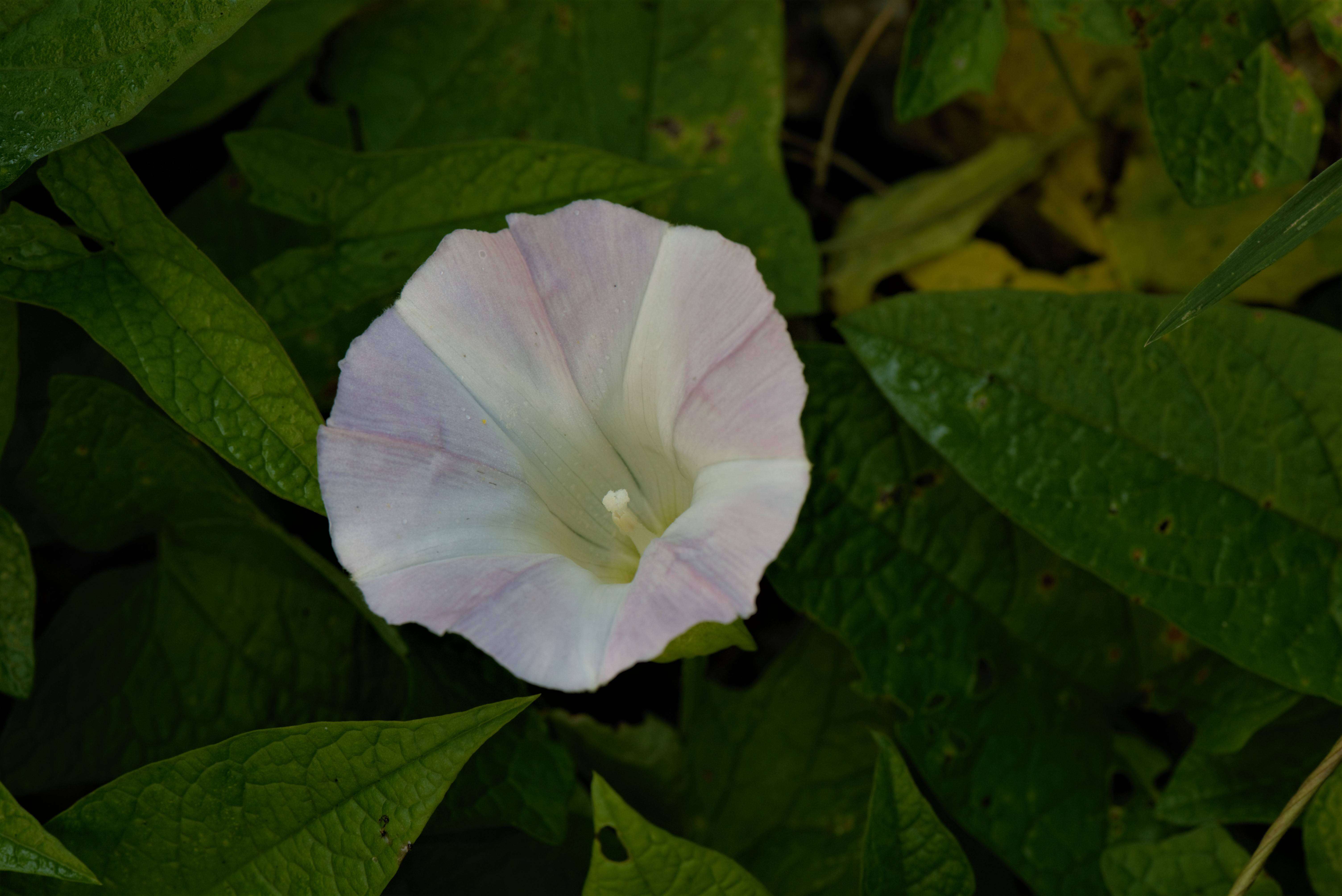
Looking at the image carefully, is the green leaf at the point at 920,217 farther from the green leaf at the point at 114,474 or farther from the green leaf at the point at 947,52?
the green leaf at the point at 114,474

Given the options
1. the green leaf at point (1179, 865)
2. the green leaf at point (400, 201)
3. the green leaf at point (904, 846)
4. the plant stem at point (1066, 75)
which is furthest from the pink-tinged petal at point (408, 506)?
the plant stem at point (1066, 75)

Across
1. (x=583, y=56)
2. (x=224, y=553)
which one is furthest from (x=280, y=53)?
(x=224, y=553)

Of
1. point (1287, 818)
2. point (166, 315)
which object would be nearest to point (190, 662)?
point (166, 315)

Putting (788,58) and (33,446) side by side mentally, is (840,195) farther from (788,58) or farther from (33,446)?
(33,446)

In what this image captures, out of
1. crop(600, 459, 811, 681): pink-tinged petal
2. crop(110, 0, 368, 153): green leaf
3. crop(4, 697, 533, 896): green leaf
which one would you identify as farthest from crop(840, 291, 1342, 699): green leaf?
crop(110, 0, 368, 153): green leaf

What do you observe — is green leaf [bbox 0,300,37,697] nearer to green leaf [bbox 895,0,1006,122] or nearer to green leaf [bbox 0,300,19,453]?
green leaf [bbox 0,300,19,453]

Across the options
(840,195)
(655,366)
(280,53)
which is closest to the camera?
(655,366)
